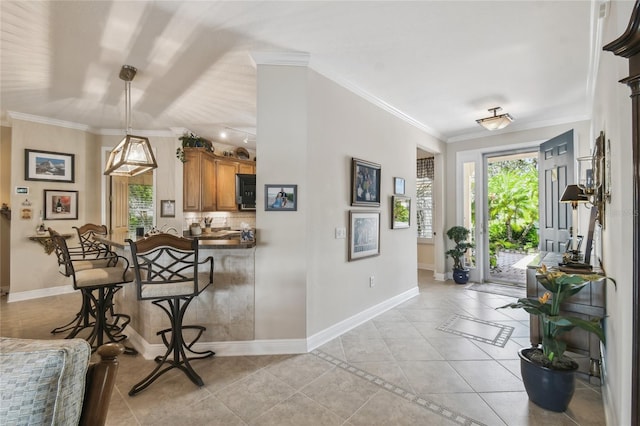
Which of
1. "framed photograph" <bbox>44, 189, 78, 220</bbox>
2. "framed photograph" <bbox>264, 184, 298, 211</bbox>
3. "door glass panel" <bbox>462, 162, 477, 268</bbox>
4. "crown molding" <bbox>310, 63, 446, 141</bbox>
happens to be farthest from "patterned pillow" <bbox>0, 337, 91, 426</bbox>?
"door glass panel" <bbox>462, 162, 477, 268</bbox>

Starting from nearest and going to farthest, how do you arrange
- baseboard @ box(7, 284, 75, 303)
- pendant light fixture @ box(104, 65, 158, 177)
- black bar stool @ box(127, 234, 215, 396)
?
black bar stool @ box(127, 234, 215, 396) < pendant light fixture @ box(104, 65, 158, 177) < baseboard @ box(7, 284, 75, 303)

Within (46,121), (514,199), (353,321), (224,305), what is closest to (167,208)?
(46,121)

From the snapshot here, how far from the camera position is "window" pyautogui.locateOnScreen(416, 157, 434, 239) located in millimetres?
6422

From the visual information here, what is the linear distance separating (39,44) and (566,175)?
19.4 feet

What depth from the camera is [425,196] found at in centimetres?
660

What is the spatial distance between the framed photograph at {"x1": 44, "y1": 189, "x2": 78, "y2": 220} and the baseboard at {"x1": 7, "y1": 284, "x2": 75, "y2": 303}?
1135mm

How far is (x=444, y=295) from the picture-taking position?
177 inches

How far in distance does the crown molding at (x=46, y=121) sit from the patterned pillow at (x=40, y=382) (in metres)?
5.41

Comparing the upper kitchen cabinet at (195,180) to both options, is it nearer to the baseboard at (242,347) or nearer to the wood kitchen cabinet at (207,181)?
the wood kitchen cabinet at (207,181)

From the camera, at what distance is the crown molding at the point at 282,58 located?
2.60m

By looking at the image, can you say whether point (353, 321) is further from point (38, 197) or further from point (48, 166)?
point (48, 166)

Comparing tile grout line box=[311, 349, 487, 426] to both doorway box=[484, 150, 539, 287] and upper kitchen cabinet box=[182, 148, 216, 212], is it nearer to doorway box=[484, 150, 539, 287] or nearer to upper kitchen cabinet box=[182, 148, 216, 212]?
upper kitchen cabinet box=[182, 148, 216, 212]

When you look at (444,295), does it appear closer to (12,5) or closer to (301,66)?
(301,66)

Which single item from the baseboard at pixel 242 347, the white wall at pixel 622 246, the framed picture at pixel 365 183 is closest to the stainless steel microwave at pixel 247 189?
the framed picture at pixel 365 183
